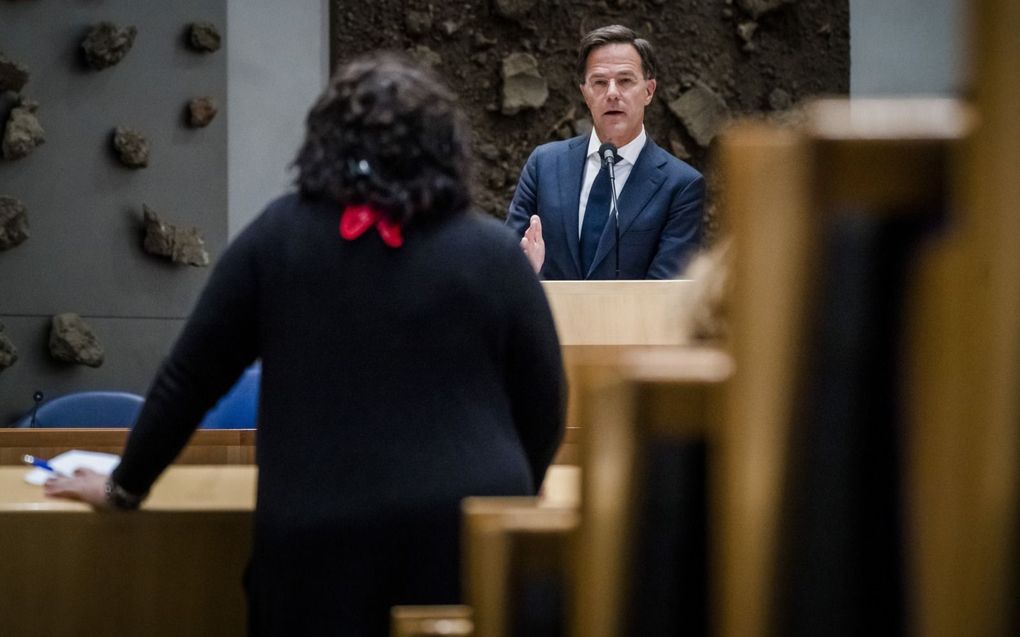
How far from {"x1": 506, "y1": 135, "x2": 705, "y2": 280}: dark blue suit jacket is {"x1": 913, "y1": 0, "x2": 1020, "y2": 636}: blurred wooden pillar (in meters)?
2.34

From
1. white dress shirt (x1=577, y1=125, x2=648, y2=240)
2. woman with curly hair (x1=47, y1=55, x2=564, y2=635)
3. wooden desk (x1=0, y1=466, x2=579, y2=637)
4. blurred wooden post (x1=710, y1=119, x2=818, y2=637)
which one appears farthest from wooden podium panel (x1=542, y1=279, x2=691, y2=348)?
blurred wooden post (x1=710, y1=119, x2=818, y2=637)

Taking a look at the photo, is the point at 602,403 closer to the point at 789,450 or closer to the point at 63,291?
the point at 789,450

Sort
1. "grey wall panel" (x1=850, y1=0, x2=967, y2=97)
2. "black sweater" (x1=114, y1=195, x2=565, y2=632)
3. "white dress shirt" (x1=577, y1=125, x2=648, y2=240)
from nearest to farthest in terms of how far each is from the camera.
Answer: "black sweater" (x1=114, y1=195, x2=565, y2=632), "white dress shirt" (x1=577, y1=125, x2=648, y2=240), "grey wall panel" (x1=850, y1=0, x2=967, y2=97)

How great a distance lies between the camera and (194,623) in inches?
67.5

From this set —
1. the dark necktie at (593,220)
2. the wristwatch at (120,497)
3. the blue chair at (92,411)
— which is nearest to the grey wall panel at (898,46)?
the dark necktie at (593,220)

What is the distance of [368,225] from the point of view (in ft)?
4.77

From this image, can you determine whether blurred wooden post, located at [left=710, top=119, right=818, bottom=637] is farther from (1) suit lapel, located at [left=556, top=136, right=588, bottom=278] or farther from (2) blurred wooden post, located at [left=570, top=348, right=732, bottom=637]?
(1) suit lapel, located at [left=556, top=136, right=588, bottom=278]

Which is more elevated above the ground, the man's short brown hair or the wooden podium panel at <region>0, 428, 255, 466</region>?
the man's short brown hair

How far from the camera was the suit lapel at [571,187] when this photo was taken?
331cm

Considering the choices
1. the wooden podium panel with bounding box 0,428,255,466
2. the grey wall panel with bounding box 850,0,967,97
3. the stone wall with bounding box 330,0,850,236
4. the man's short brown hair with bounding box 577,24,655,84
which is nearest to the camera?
the wooden podium panel with bounding box 0,428,255,466

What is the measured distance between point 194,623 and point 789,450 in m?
1.14

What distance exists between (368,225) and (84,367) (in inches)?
145

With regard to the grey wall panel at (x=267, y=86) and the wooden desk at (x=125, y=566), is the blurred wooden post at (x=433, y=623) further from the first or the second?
the grey wall panel at (x=267, y=86)

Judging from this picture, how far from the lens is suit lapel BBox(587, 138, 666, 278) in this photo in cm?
317
